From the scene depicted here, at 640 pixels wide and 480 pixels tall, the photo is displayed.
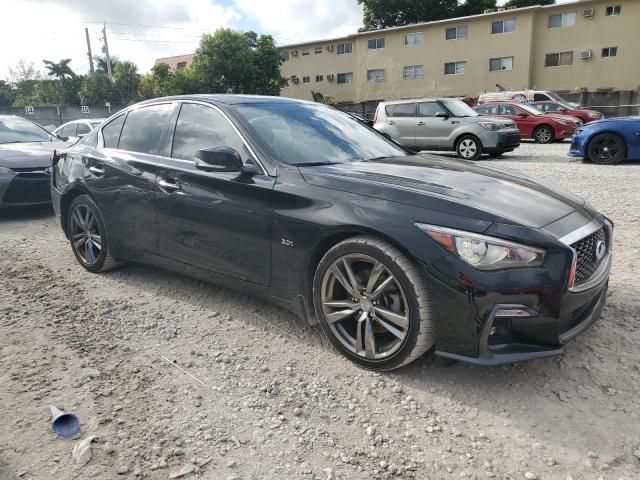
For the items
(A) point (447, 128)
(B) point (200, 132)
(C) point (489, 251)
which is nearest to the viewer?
(C) point (489, 251)

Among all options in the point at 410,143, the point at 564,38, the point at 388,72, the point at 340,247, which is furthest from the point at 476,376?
the point at 388,72

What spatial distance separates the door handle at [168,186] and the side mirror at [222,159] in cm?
49

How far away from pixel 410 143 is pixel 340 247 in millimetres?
11741

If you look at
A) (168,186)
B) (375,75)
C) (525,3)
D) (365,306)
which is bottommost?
(365,306)

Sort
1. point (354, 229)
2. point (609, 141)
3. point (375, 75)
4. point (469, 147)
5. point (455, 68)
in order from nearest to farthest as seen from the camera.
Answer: point (354, 229)
point (609, 141)
point (469, 147)
point (455, 68)
point (375, 75)

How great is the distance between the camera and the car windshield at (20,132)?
312 inches

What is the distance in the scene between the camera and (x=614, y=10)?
3172 centimetres

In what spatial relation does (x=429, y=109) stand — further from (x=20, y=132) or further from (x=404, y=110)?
(x=20, y=132)

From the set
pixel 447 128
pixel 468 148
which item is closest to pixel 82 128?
pixel 447 128

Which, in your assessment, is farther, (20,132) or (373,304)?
(20,132)

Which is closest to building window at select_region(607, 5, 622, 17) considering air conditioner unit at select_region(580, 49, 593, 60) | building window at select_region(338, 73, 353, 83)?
air conditioner unit at select_region(580, 49, 593, 60)

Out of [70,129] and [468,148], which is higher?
[70,129]

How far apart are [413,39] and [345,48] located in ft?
21.9

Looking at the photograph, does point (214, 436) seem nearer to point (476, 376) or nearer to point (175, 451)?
point (175, 451)
